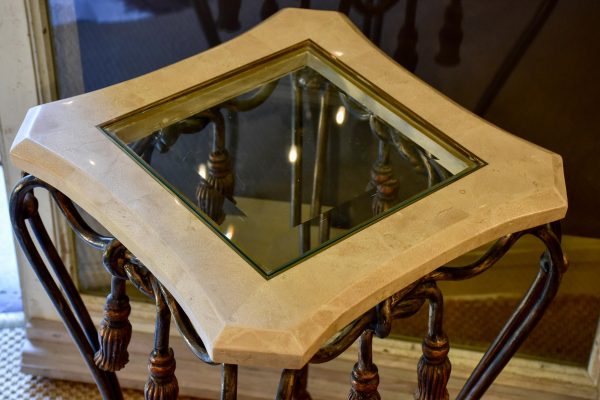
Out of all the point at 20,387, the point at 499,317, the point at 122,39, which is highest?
the point at 122,39

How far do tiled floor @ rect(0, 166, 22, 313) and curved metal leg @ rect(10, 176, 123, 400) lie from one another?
1.71ft

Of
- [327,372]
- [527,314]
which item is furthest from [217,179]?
[327,372]

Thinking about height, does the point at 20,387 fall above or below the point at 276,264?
below

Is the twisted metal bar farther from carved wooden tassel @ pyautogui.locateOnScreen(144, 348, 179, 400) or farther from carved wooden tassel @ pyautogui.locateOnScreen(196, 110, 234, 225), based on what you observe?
carved wooden tassel @ pyautogui.locateOnScreen(144, 348, 179, 400)

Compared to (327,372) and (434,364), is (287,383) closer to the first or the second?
(434,364)

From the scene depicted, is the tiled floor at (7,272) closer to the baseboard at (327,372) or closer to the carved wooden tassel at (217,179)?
the baseboard at (327,372)

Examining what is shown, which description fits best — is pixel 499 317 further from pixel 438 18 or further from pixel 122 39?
pixel 122 39

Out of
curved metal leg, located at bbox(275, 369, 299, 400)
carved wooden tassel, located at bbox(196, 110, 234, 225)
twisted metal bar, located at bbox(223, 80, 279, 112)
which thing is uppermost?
twisted metal bar, located at bbox(223, 80, 279, 112)

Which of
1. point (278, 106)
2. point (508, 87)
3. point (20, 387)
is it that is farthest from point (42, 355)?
point (508, 87)

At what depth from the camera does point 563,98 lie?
1.04 metres

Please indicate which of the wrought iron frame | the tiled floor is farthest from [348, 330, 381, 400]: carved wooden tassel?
the tiled floor

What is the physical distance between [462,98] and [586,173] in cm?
17

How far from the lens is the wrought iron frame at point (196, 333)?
672 mm

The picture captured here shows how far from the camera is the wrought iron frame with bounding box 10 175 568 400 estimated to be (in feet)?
2.20
